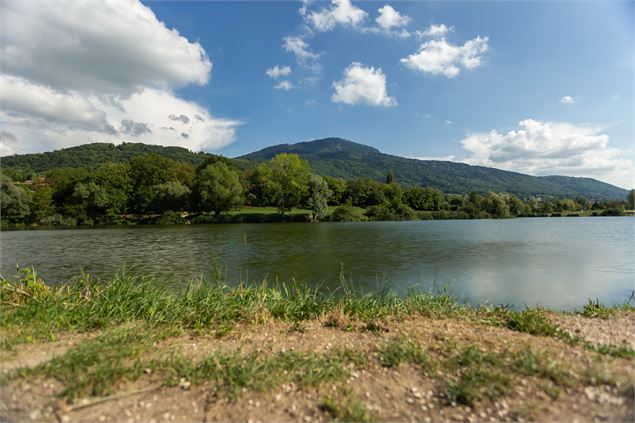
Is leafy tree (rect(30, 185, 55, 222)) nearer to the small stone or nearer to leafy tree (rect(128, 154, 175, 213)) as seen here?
leafy tree (rect(128, 154, 175, 213))

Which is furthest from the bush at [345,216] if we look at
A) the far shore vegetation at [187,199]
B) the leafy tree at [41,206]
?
the leafy tree at [41,206]

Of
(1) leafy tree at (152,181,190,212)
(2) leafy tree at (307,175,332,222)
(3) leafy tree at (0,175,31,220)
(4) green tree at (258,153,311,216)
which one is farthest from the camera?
(4) green tree at (258,153,311,216)

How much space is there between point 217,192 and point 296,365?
69.3 metres

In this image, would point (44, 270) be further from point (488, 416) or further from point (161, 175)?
point (161, 175)

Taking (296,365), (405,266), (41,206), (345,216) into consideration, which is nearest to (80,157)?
(41,206)

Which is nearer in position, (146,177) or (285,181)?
(285,181)

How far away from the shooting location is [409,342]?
16.4 ft

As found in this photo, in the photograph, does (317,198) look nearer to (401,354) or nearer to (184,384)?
(401,354)

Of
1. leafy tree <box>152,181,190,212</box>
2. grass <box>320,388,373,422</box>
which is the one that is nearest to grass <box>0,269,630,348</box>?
grass <box>320,388,373,422</box>

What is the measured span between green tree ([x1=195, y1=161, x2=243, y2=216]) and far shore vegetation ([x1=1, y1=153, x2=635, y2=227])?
0.21 m

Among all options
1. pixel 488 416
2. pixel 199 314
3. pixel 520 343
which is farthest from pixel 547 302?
pixel 199 314

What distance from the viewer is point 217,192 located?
69.7 meters

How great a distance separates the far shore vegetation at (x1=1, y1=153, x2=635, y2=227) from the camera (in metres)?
67.6

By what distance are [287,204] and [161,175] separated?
35135mm
